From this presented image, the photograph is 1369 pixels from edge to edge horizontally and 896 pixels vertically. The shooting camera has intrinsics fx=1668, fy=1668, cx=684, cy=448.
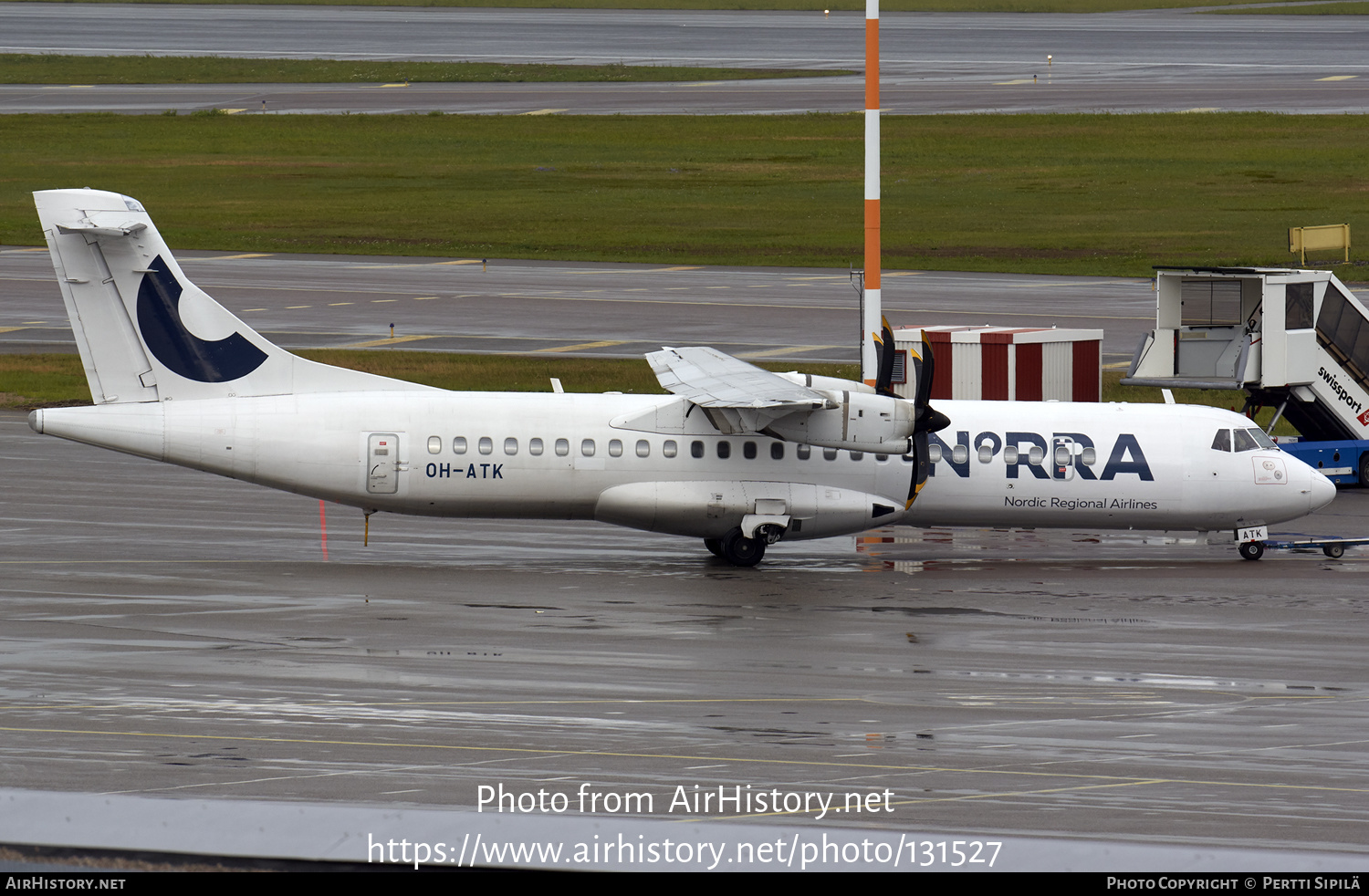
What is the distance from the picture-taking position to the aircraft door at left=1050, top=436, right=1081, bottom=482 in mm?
27141

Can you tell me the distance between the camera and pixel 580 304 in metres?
53.9

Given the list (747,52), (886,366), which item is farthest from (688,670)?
(747,52)

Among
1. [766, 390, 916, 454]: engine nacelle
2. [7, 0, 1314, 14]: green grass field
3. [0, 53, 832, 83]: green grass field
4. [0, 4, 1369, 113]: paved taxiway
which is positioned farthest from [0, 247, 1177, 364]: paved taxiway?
[7, 0, 1314, 14]: green grass field

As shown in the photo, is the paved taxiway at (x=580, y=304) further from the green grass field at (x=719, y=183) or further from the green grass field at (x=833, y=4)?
the green grass field at (x=833, y=4)

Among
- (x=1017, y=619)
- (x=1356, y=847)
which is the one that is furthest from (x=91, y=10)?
(x=1356, y=847)

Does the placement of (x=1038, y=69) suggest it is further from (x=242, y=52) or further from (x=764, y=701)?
(x=764, y=701)

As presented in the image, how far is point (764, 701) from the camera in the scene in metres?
17.9

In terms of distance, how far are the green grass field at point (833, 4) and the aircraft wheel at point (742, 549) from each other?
130474 mm

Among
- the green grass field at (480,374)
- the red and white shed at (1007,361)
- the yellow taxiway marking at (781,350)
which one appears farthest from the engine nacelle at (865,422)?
the yellow taxiway marking at (781,350)

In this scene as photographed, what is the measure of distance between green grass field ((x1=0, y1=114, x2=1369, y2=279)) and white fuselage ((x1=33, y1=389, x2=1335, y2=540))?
107ft

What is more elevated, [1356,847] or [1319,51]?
[1319,51]

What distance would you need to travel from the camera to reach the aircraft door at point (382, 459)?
25688 millimetres

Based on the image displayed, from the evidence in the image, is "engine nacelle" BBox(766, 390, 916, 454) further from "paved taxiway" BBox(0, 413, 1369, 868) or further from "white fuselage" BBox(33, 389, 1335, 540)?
"paved taxiway" BBox(0, 413, 1369, 868)

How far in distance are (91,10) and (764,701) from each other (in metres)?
148
